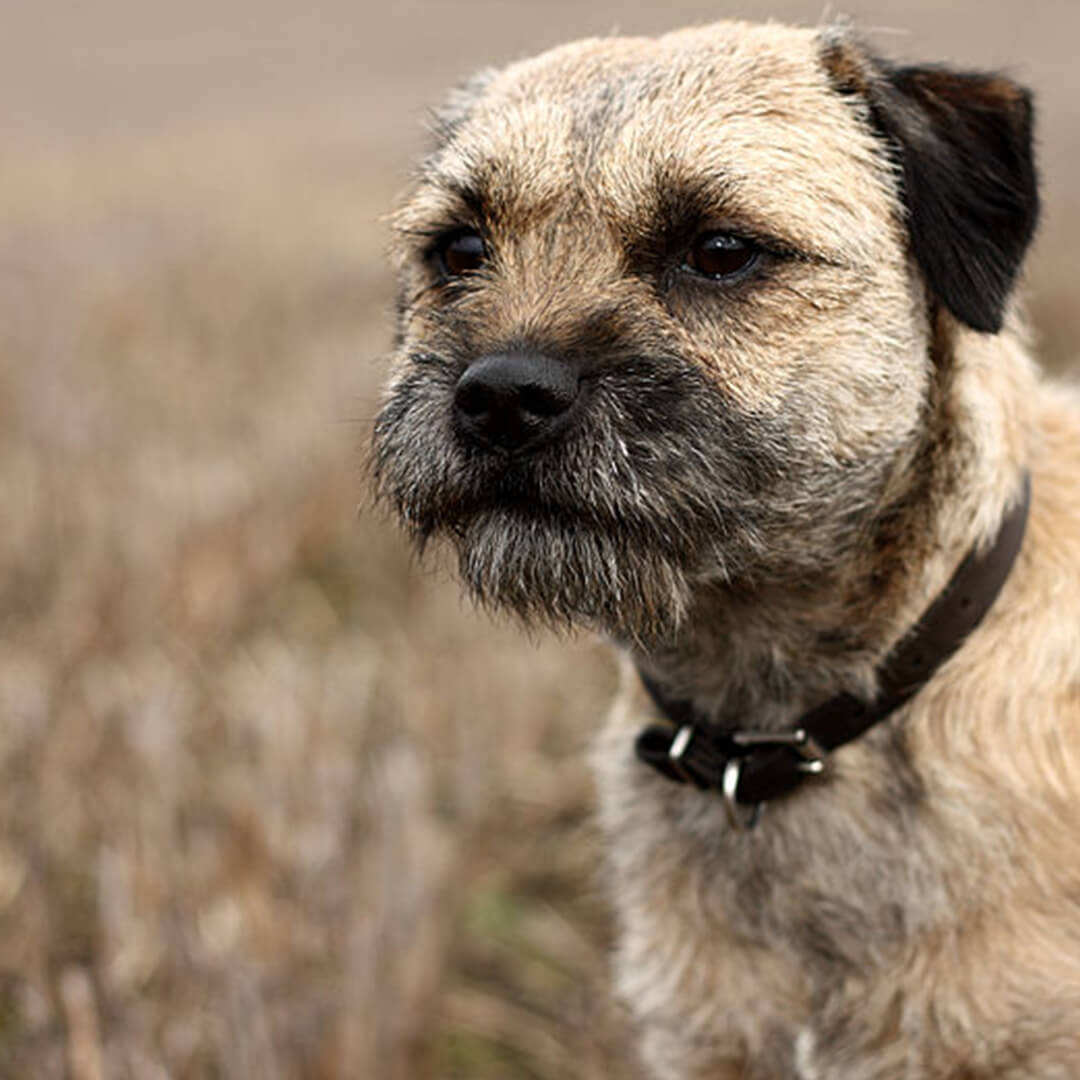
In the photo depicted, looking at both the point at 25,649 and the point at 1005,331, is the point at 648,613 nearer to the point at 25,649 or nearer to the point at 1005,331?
the point at 1005,331

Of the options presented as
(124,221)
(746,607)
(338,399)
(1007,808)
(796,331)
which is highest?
(796,331)

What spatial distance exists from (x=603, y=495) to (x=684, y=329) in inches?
13.9

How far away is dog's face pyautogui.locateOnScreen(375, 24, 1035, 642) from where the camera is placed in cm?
223

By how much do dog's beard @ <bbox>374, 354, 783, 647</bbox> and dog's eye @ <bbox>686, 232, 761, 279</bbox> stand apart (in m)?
0.23

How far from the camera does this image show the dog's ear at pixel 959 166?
8.03 ft

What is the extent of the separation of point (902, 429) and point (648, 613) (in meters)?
0.55

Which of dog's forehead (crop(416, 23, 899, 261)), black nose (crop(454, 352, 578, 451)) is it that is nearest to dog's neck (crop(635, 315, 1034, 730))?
dog's forehead (crop(416, 23, 899, 261))

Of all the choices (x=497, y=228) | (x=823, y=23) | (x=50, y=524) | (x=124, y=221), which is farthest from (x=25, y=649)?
(x=124, y=221)

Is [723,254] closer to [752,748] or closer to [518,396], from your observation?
[518,396]

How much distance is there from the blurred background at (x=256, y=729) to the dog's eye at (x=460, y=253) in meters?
0.35

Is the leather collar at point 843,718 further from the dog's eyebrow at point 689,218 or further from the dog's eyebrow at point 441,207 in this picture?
the dog's eyebrow at point 441,207

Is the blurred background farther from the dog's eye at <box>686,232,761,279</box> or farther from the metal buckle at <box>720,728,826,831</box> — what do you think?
the dog's eye at <box>686,232,761,279</box>

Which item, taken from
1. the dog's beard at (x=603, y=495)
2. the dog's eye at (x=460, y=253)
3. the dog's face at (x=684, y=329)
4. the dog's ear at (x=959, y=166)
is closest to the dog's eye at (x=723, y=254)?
the dog's face at (x=684, y=329)

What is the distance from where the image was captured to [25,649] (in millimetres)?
4895
